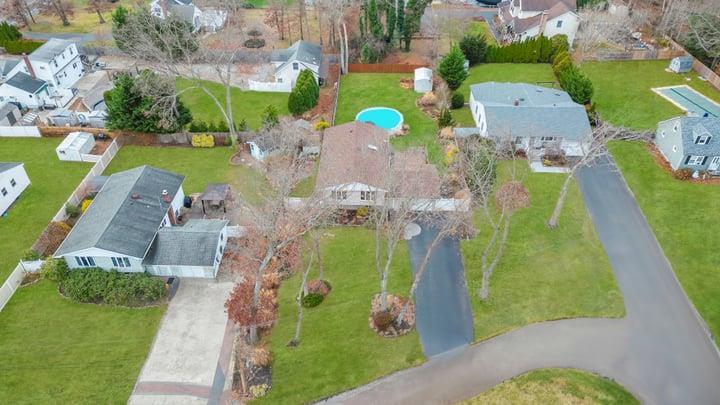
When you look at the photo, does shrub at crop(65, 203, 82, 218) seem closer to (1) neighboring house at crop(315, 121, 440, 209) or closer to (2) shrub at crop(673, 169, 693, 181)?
(1) neighboring house at crop(315, 121, 440, 209)

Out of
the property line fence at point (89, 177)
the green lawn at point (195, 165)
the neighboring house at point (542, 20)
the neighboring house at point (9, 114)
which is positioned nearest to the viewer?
the property line fence at point (89, 177)

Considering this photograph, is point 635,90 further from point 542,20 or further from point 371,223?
point 371,223

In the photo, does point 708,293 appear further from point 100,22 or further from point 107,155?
point 100,22

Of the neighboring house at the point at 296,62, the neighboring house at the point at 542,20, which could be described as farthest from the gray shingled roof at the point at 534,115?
the neighboring house at the point at 296,62

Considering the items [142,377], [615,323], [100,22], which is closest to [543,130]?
[615,323]

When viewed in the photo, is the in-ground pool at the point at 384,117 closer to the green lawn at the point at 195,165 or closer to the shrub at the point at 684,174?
the green lawn at the point at 195,165
